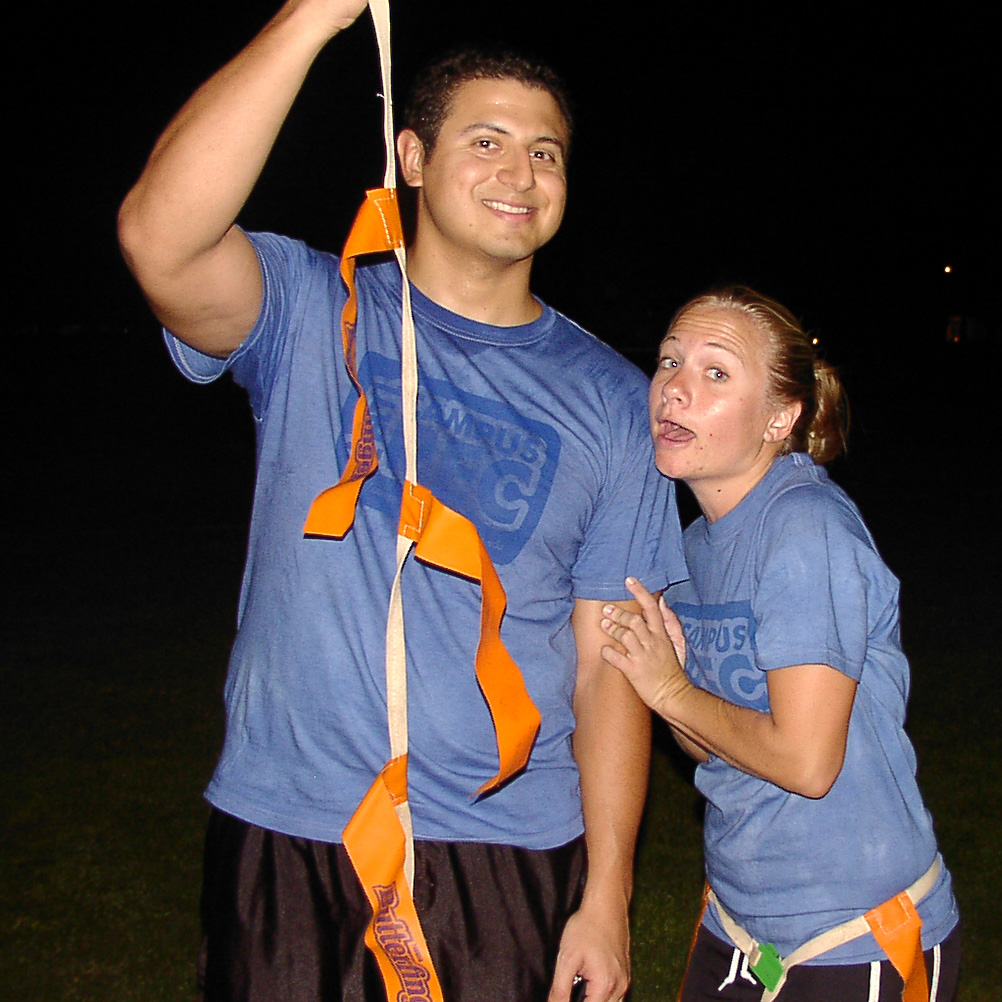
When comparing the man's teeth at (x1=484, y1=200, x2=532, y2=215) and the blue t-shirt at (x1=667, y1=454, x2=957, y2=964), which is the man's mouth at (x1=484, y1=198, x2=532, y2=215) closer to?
the man's teeth at (x1=484, y1=200, x2=532, y2=215)

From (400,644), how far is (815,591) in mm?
784

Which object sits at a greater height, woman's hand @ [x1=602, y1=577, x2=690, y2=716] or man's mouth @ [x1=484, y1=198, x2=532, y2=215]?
man's mouth @ [x1=484, y1=198, x2=532, y2=215]

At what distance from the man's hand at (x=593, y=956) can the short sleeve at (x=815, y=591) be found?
586 mm

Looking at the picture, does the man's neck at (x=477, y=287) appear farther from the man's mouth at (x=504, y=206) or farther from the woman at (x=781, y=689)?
the woman at (x=781, y=689)

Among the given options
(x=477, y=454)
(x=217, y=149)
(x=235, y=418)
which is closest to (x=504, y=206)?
(x=477, y=454)

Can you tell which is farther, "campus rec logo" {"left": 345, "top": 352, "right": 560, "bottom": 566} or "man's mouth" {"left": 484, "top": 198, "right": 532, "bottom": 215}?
"man's mouth" {"left": 484, "top": 198, "right": 532, "bottom": 215}

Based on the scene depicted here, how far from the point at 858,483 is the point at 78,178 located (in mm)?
31107

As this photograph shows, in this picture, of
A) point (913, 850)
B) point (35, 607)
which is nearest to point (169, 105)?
point (35, 607)

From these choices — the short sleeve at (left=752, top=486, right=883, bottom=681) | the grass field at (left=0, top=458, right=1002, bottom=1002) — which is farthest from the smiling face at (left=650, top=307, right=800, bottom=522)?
the grass field at (left=0, top=458, right=1002, bottom=1002)

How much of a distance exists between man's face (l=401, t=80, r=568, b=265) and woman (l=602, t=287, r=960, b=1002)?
421mm

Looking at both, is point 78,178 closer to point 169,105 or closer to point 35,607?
point 169,105

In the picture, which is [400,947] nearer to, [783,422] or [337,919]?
[337,919]

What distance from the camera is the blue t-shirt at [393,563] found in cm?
213

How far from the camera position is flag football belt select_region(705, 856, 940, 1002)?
7.38ft
